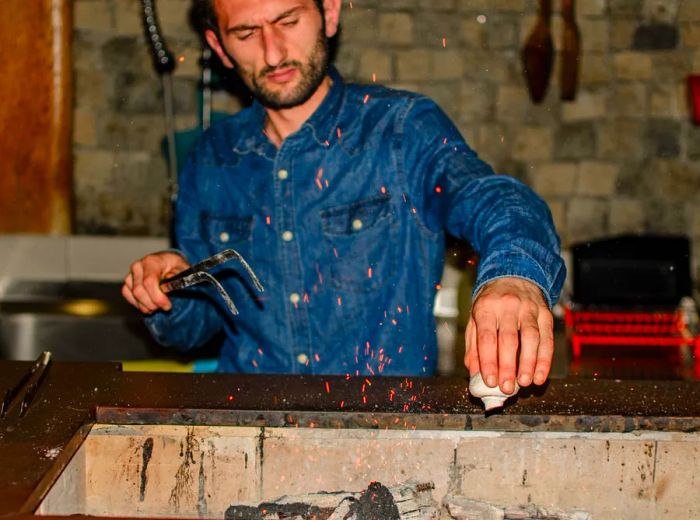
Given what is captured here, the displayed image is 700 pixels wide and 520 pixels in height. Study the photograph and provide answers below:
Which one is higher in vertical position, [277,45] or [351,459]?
[277,45]

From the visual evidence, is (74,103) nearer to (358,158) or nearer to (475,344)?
(358,158)

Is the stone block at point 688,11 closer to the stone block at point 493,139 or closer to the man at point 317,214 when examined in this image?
the stone block at point 493,139

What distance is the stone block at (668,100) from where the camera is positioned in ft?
15.3

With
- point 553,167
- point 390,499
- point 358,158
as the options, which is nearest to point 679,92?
point 553,167

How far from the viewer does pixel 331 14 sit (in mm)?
2646

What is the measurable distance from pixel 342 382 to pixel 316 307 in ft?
1.99

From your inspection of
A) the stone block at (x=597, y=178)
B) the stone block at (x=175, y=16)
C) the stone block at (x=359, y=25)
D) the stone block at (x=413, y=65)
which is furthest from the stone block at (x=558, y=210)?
the stone block at (x=175, y=16)

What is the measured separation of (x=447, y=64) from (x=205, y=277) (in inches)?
117

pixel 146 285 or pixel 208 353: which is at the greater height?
pixel 146 285

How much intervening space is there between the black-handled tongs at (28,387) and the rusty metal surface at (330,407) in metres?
0.02

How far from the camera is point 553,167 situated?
477cm

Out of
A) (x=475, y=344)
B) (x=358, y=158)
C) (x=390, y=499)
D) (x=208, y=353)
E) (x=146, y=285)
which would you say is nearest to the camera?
(x=475, y=344)

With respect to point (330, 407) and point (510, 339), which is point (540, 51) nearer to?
point (330, 407)

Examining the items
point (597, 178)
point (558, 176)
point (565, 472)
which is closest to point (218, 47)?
point (565, 472)
